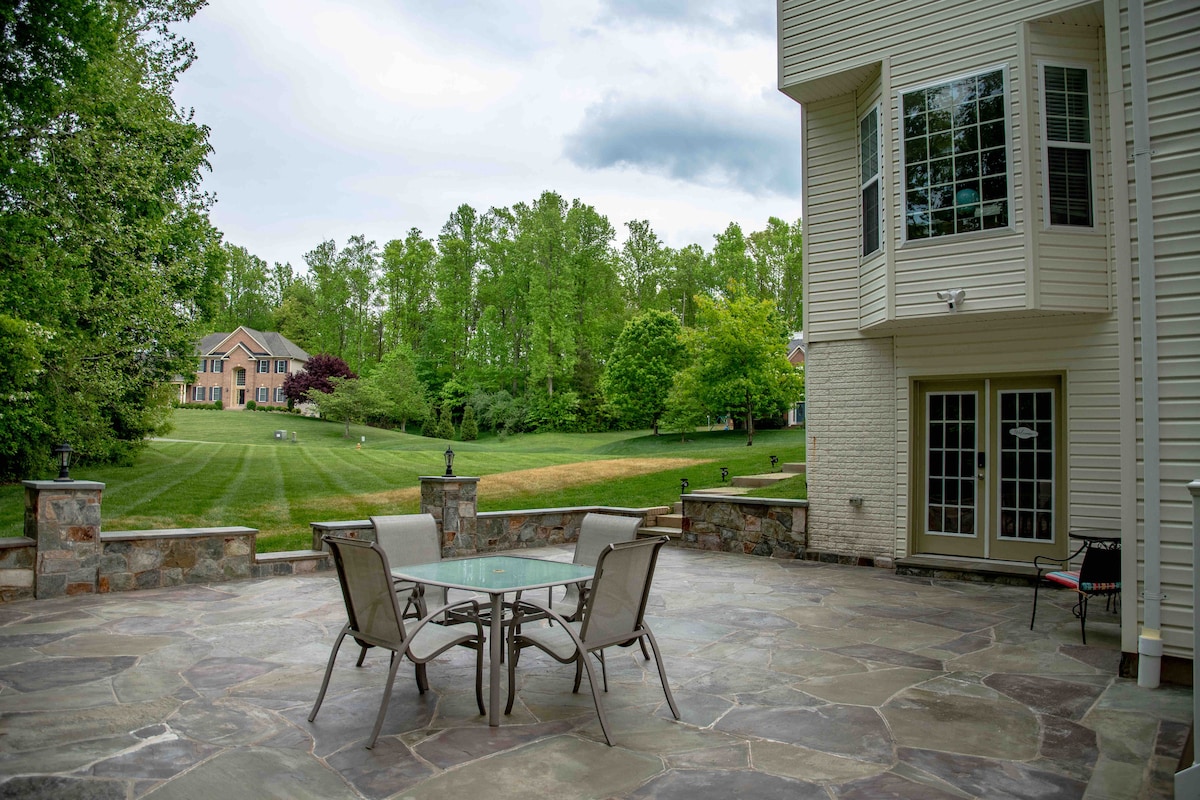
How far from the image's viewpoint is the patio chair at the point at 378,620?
3.46 meters

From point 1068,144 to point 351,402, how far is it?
19494 millimetres

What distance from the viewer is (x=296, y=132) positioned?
17.0 meters

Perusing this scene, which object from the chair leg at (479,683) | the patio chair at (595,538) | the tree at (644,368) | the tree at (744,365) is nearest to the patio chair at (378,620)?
the chair leg at (479,683)

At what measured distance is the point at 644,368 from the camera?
89.9 feet

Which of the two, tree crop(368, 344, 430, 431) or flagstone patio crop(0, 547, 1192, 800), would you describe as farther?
tree crop(368, 344, 430, 431)

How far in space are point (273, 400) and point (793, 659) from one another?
115 ft

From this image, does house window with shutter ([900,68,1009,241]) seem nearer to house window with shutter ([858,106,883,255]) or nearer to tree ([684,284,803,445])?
house window with shutter ([858,106,883,255])

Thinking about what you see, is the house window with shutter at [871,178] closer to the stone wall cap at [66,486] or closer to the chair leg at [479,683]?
the chair leg at [479,683]

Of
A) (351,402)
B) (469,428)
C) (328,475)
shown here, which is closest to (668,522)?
(328,475)

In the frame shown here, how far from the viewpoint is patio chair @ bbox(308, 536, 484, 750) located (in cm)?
346

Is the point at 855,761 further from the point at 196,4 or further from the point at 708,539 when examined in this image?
the point at 196,4

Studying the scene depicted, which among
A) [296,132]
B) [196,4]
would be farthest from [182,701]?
[296,132]

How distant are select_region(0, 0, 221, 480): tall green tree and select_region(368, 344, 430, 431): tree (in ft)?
32.5

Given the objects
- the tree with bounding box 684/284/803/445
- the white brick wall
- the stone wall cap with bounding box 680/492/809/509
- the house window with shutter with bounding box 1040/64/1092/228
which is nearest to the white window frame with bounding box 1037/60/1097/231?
the house window with shutter with bounding box 1040/64/1092/228
